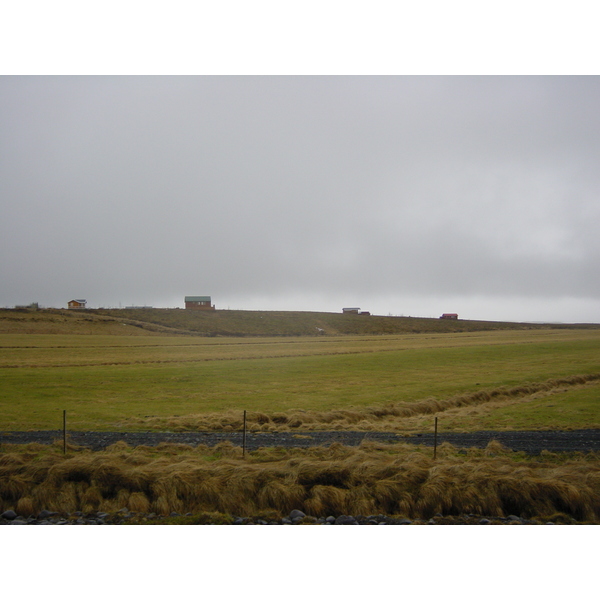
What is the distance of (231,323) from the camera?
78.7m

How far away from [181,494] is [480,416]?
14.6 m

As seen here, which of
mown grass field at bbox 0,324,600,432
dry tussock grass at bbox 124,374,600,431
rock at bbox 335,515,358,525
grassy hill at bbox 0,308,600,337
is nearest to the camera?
rock at bbox 335,515,358,525

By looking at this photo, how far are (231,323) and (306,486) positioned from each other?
222ft

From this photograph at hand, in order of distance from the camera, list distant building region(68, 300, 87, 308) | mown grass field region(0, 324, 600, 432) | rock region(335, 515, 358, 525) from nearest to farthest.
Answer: rock region(335, 515, 358, 525) < mown grass field region(0, 324, 600, 432) < distant building region(68, 300, 87, 308)

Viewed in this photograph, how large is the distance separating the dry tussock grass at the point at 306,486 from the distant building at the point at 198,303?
72076 mm

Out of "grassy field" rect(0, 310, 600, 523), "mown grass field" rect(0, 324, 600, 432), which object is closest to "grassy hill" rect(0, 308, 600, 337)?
"grassy field" rect(0, 310, 600, 523)

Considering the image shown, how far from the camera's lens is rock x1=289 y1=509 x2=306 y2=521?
456 inches

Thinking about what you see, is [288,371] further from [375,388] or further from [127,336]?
[127,336]

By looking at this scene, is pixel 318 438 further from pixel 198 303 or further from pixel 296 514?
pixel 198 303

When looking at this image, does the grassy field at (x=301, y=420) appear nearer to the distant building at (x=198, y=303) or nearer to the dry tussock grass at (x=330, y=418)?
the dry tussock grass at (x=330, y=418)

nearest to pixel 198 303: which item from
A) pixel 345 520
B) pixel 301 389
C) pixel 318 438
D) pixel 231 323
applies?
pixel 231 323

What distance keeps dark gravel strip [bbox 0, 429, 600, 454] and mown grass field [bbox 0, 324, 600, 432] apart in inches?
37.7

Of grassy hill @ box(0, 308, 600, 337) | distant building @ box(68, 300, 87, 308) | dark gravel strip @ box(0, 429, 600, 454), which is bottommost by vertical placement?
dark gravel strip @ box(0, 429, 600, 454)

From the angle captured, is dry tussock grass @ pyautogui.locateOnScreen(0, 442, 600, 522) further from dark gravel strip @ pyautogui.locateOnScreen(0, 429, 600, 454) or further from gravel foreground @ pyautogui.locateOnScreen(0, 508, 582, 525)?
dark gravel strip @ pyautogui.locateOnScreen(0, 429, 600, 454)
